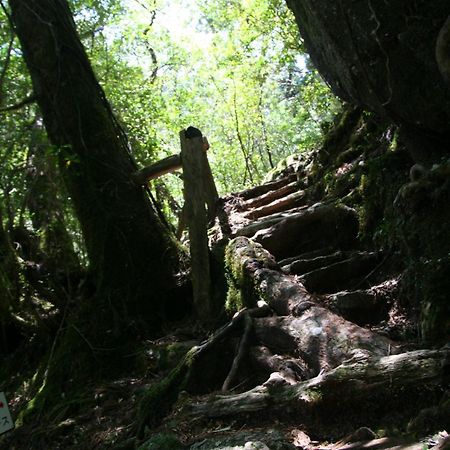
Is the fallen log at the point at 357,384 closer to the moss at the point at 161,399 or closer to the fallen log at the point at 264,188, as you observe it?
the moss at the point at 161,399

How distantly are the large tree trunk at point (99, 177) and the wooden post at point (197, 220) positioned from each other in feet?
1.76

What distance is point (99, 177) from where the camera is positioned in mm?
6512

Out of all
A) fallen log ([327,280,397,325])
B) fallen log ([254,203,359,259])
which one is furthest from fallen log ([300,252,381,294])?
fallen log ([254,203,359,259])

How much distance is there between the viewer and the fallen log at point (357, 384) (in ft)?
8.85

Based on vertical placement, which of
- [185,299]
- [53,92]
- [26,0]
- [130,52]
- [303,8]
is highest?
[130,52]

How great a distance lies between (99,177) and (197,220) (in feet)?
4.85

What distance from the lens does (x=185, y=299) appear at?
636 centimetres

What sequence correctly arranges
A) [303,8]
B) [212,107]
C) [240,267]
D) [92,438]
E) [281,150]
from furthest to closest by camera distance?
[281,150] < [212,107] < [240,267] < [303,8] < [92,438]

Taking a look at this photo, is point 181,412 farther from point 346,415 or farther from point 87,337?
Result: point 87,337

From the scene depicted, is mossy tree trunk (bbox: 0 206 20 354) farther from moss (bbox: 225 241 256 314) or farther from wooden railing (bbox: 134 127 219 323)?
moss (bbox: 225 241 256 314)

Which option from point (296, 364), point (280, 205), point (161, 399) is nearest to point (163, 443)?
point (161, 399)

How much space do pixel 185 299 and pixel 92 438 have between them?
2.36 metres

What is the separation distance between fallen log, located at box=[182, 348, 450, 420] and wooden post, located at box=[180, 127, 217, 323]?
267 cm

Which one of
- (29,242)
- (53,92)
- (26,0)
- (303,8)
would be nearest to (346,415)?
(303,8)
